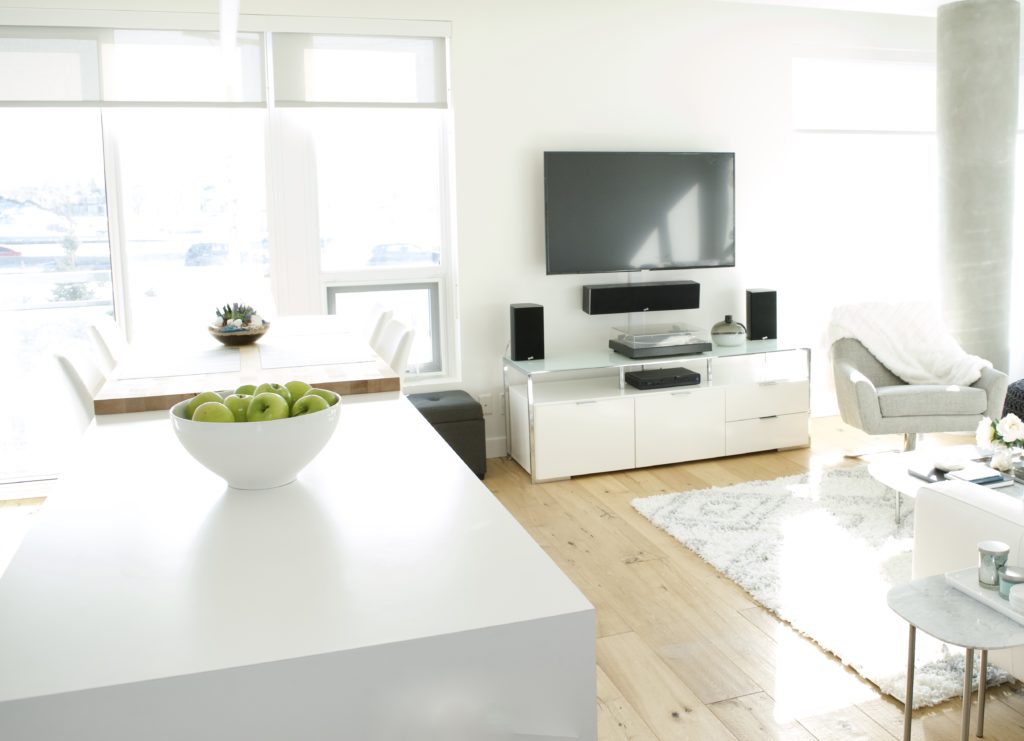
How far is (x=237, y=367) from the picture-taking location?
10.0 feet

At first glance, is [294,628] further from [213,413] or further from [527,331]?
[527,331]

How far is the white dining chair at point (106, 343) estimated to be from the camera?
3.85m

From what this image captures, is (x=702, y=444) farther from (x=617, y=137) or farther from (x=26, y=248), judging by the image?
(x=26, y=248)

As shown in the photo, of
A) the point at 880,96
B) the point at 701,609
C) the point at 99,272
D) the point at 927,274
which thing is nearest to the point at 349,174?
the point at 99,272

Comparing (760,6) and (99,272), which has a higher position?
(760,6)

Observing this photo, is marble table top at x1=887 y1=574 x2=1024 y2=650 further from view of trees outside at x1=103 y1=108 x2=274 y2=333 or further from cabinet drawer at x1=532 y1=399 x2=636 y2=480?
view of trees outside at x1=103 y1=108 x2=274 y2=333

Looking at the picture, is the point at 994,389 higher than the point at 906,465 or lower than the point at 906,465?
higher

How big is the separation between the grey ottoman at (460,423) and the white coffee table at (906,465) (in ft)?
6.47

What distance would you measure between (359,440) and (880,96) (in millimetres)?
5109

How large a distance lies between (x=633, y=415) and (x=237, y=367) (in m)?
2.52

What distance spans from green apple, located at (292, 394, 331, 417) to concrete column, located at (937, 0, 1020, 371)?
15.8ft

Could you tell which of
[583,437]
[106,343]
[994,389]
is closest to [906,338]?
[994,389]

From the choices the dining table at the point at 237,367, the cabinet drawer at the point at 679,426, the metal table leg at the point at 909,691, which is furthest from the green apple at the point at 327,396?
the cabinet drawer at the point at 679,426

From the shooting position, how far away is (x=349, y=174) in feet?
16.6
